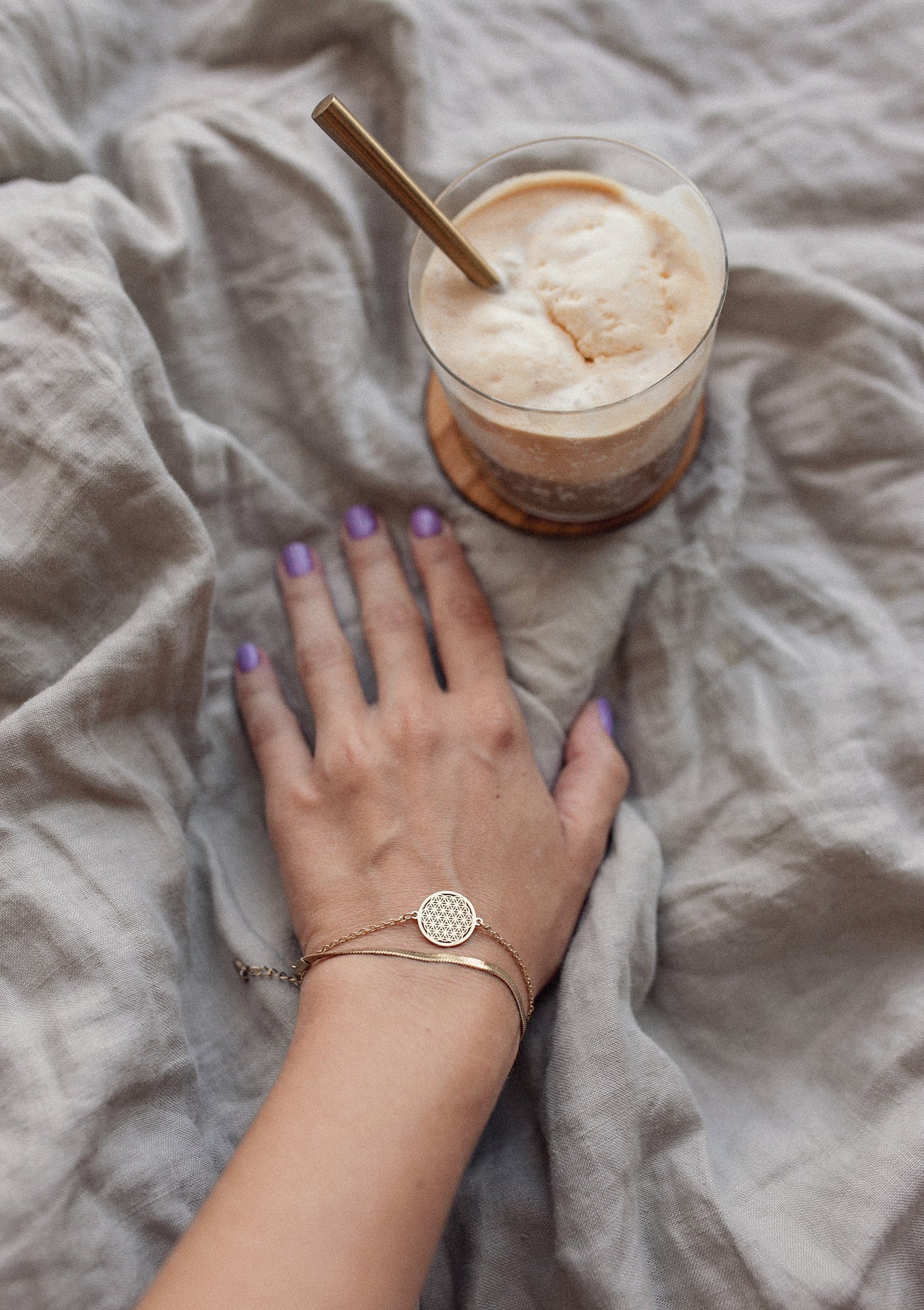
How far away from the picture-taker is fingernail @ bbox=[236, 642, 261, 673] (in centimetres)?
77

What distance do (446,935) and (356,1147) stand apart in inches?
5.5

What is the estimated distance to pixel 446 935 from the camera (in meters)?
0.64

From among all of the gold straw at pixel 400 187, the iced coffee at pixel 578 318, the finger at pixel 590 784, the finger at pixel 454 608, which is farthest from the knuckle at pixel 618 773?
the gold straw at pixel 400 187

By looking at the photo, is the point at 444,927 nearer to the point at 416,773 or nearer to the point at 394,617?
the point at 416,773

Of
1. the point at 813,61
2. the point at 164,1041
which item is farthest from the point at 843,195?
the point at 164,1041

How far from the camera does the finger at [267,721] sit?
73 centimetres

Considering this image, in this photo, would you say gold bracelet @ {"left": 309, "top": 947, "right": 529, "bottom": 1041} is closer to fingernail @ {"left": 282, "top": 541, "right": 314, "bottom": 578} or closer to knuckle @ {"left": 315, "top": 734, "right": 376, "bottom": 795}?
knuckle @ {"left": 315, "top": 734, "right": 376, "bottom": 795}

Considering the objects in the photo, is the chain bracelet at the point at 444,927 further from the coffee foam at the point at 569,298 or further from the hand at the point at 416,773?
the coffee foam at the point at 569,298

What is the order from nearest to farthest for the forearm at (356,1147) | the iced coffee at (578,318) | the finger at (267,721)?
1. the forearm at (356,1147)
2. the iced coffee at (578,318)
3. the finger at (267,721)

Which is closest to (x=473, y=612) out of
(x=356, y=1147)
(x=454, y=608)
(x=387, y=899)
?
(x=454, y=608)

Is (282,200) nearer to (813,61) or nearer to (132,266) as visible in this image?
(132,266)

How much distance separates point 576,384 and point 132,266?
0.37m

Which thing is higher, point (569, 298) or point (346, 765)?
point (569, 298)

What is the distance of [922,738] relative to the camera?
2.33ft
